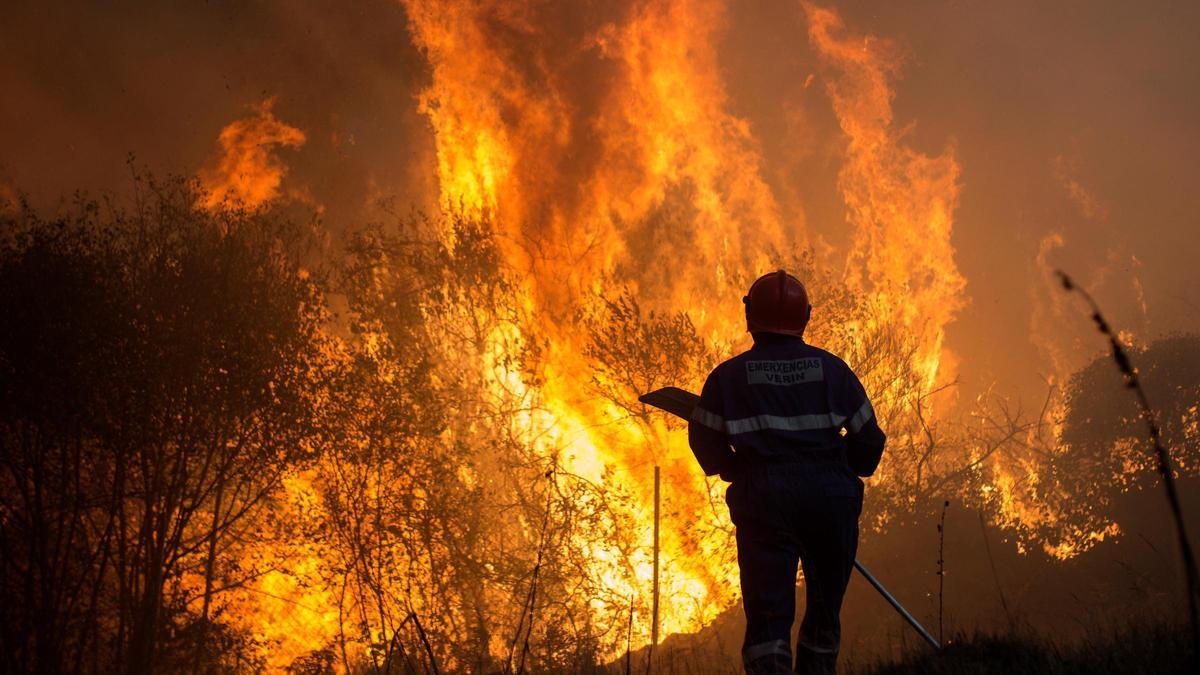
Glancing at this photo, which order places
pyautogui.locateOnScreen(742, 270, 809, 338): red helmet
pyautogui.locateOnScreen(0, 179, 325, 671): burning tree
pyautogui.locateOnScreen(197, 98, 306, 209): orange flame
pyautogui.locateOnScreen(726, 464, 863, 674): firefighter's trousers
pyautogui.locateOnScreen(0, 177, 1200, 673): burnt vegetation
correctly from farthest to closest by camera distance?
1. pyautogui.locateOnScreen(197, 98, 306, 209): orange flame
2. pyautogui.locateOnScreen(0, 177, 1200, 673): burnt vegetation
3. pyautogui.locateOnScreen(0, 179, 325, 671): burning tree
4. pyautogui.locateOnScreen(742, 270, 809, 338): red helmet
5. pyautogui.locateOnScreen(726, 464, 863, 674): firefighter's trousers

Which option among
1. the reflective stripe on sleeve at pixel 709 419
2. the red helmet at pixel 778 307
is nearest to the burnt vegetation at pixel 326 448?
the reflective stripe on sleeve at pixel 709 419

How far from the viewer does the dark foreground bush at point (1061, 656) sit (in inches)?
192

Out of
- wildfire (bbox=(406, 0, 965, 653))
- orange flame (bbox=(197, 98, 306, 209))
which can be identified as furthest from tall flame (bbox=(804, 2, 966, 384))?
orange flame (bbox=(197, 98, 306, 209))

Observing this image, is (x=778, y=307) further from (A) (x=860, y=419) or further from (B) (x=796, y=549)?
(B) (x=796, y=549)

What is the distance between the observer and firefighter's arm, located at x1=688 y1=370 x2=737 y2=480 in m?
5.82

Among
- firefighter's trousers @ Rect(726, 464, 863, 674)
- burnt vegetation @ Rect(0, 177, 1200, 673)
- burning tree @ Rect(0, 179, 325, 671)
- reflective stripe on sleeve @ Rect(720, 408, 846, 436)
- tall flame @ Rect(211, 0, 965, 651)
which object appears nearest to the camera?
firefighter's trousers @ Rect(726, 464, 863, 674)

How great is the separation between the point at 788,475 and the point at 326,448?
17908 millimetres

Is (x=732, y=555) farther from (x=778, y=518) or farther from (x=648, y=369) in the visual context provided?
(x=778, y=518)

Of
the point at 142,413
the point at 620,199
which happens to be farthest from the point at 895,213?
the point at 142,413

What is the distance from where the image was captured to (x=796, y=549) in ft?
18.0

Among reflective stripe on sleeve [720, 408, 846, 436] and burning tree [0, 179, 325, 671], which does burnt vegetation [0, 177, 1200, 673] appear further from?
reflective stripe on sleeve [720, 408, 846, 436]

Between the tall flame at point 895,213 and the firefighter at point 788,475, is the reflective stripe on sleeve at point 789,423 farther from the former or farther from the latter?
Answer: the tall flame at point 895,213

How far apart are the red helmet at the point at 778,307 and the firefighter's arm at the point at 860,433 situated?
55 centimetres

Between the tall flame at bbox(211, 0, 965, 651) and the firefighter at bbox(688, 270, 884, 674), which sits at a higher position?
the tall flame at bbox(211, 0, 965, 651)
